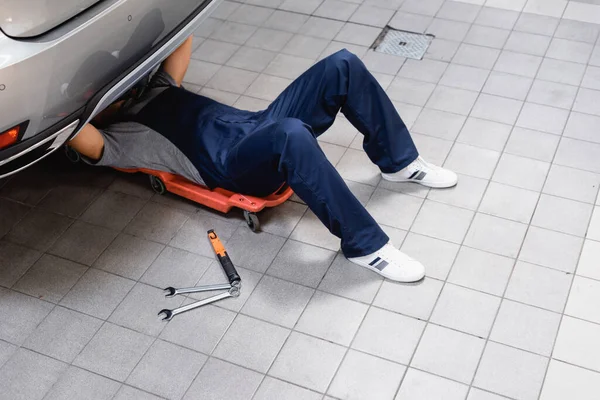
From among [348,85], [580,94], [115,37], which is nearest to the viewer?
[115,37]

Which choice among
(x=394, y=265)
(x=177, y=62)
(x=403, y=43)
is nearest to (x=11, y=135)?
(x=177, y=62)

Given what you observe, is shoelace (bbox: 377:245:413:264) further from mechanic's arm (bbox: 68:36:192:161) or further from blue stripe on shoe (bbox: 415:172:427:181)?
mechanic's arm (bbox: 68:36:192:161)

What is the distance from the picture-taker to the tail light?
8.38 feet

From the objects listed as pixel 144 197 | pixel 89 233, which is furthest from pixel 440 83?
pixel 89 233

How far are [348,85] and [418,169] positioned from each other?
525 mm

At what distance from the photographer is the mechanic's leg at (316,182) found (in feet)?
9.37

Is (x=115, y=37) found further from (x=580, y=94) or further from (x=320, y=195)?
(x=580, y=94)

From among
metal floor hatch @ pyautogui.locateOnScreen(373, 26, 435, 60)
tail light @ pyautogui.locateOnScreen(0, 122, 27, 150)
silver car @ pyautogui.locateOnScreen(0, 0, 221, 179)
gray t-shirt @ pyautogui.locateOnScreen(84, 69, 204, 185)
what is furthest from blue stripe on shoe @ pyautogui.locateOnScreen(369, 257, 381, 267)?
metal floor hatch @ pyautogui.locateOnScreen(373, 26, 435, 60)

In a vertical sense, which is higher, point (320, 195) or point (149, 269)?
point (320, 195)

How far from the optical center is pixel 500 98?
12.7ft

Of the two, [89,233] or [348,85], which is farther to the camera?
[89,233]

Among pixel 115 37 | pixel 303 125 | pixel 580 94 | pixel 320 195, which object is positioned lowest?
pixel 580 94

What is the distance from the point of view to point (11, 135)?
8.46 ft

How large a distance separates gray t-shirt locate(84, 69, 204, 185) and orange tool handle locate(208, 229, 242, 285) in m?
0.24
